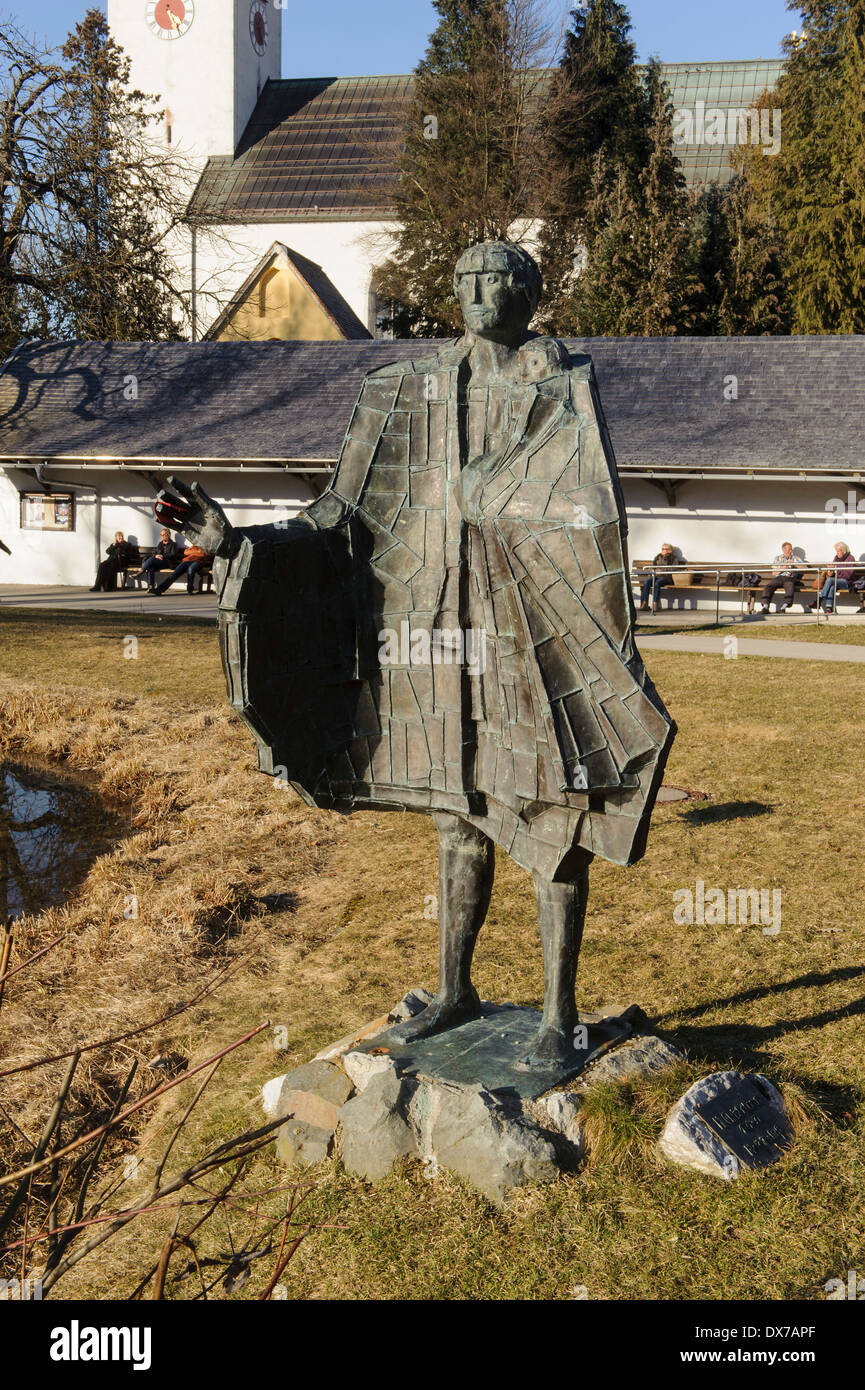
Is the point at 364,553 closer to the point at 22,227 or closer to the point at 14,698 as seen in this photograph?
the point at 14,698

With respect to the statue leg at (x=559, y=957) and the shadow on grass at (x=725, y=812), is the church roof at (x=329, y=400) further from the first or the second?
the statue leg at (x=559, y=957)

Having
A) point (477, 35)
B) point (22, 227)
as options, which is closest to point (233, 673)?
point (22, 227)

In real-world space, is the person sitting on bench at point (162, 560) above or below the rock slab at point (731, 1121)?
above

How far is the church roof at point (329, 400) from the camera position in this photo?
809 inches

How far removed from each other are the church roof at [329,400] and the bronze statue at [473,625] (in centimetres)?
1664

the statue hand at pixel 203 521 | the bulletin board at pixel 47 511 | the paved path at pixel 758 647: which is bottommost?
the paved path at pixel 758 647

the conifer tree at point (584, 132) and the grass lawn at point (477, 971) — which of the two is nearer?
the grass lawn at point (477, 971)

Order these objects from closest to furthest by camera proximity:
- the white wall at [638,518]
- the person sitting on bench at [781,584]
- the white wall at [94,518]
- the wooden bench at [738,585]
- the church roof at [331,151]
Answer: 1. the wooden bench at [738,585]
2. the person sitting on bench at [781,584]
3. the white wall at [638,518]
4. the white wall at [94,518]
5. the church roof at [331,151]

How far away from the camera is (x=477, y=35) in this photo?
3338cm

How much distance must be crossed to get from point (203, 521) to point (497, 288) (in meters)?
1.11

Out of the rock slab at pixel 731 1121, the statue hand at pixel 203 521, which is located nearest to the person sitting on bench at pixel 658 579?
the rock slab at pixel 731 1121

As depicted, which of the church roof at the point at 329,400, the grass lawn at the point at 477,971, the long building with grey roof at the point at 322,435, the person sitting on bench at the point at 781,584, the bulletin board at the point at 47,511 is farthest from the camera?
the bulletin board at the point at 47,511

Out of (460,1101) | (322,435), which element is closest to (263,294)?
(322,435)

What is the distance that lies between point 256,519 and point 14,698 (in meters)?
12.8
